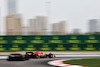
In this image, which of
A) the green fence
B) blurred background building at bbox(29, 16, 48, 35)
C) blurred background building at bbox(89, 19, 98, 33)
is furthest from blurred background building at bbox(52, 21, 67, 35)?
blurred background building at bbox(89, 19, 98, 33)

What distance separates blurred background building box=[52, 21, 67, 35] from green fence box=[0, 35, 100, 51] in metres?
0.99

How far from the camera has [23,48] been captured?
27.1 meters

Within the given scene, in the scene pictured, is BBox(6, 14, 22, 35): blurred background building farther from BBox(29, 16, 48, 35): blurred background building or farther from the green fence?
the green fence

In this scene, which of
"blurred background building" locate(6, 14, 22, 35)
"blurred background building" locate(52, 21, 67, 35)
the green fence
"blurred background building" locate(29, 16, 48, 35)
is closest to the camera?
the green fence

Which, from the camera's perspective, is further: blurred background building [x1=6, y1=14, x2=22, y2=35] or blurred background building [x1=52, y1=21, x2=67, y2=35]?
blurred background building [x1=6, y1=14, x2=22, y2=35]

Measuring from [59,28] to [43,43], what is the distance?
14.9 ft

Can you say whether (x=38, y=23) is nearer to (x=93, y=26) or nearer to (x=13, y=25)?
(x=13, y=25)

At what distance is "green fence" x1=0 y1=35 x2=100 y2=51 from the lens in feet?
89.0

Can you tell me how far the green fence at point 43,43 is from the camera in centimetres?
2712

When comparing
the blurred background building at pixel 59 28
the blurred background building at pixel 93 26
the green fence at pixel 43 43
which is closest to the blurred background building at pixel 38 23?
the blurred background building at pixel 59 28

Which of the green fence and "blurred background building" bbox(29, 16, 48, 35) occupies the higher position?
"blurred background building" bbox(29, 16, 48, 35)

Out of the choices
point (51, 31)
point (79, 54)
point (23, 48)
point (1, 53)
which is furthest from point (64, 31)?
point (1, 53)

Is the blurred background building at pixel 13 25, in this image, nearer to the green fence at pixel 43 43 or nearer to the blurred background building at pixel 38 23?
the blurred background building at pixel 38 23

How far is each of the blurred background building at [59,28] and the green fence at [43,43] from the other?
0.99 m
